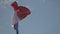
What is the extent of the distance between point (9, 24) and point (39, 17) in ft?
0.96

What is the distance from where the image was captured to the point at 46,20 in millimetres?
1373

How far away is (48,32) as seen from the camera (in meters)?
1.36

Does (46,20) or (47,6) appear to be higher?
(47,6)

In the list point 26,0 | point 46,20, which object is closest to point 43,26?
point 46,20

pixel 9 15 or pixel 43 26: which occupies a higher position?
pixel 9 15

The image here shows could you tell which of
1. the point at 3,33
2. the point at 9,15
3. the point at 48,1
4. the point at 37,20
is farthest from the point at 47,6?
the point at 3,33

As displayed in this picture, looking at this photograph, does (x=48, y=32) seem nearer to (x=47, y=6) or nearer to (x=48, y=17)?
(x=48, y=17)

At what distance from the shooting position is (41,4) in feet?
4.50

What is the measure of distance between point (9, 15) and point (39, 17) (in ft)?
0.94

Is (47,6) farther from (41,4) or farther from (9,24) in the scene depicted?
(9,24)

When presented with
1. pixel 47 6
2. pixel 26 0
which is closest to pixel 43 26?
pixel 47 6

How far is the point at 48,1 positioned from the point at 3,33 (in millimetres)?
521

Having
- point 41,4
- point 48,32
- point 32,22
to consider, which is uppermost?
point 41,4

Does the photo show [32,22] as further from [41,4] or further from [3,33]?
[3,33]
